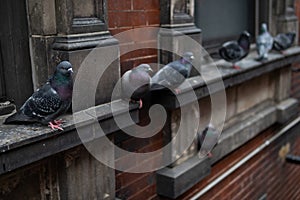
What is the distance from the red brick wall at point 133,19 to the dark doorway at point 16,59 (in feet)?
1.96

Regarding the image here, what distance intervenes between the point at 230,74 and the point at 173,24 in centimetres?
85

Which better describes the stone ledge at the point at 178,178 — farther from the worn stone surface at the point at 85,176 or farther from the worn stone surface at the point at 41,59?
the worn stone surface at the point at 41,59

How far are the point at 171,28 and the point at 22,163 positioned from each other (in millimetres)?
1687

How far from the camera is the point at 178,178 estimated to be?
3.26 m

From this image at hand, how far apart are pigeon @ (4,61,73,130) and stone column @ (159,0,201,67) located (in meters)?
1.27

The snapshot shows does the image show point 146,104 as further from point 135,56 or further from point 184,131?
point 184,131

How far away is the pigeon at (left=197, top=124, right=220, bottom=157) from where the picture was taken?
3.62 meters

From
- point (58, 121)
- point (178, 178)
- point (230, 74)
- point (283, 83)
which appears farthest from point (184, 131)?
point (283, 83)

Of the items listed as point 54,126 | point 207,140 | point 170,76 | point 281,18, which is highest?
point 281,18

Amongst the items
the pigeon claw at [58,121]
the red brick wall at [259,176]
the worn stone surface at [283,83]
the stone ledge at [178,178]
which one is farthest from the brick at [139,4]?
the worn stone surface at [283,83]

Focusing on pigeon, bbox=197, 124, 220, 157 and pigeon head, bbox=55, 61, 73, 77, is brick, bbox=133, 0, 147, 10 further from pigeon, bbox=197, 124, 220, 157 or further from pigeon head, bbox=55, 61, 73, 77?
pigeon, bbox=197, 124, 220, 157

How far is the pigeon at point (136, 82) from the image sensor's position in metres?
2.59

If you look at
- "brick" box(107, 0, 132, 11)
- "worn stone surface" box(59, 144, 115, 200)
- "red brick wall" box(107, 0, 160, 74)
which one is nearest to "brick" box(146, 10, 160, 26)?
"red brick wall" box(107, 0, 160, 74)

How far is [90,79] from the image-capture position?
96.1 inches
